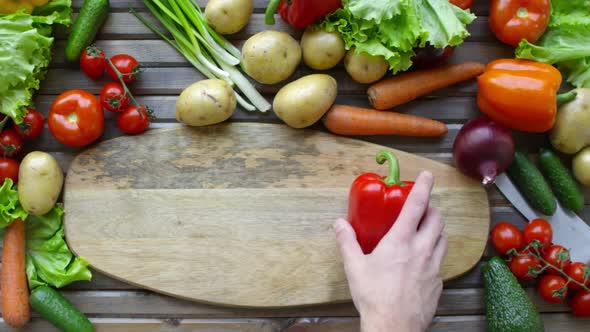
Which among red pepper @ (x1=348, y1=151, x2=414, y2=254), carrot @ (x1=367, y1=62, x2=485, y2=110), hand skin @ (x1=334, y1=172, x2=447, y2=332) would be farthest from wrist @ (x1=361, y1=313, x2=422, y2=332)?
carrot @ (x1=367, y1=62, x2=485, y2=110)

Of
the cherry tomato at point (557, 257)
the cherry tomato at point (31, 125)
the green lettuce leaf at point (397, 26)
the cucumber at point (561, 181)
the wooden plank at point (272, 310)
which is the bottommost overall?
the wooden plank at point (272, 310)

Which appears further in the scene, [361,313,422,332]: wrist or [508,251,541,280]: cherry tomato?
[508,251,541,280]: cherry tomato

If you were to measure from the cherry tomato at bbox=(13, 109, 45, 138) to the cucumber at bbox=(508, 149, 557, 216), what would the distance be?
1213mm

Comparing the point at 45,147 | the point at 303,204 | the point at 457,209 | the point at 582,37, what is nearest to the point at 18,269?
the point at 45,147

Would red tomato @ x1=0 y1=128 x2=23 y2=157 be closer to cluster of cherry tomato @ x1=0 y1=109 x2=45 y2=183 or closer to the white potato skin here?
cluster of cherry tomato @ x1=0 y1=109 x2=45 y2=183

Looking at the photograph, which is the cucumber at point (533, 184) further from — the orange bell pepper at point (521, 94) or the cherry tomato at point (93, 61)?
the cherry tomato at point (93, 61)

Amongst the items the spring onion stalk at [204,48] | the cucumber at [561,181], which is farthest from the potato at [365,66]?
the cucumber at [561,181]

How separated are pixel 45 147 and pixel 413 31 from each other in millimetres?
995

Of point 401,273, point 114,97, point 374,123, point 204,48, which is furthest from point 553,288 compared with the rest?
point 114,97

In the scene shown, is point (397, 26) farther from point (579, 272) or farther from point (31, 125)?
point (31, 125)

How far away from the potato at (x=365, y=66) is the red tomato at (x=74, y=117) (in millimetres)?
643

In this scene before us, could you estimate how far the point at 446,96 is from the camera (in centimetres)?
137

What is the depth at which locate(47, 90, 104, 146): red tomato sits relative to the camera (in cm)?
129

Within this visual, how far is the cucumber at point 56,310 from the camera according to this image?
1.29m
